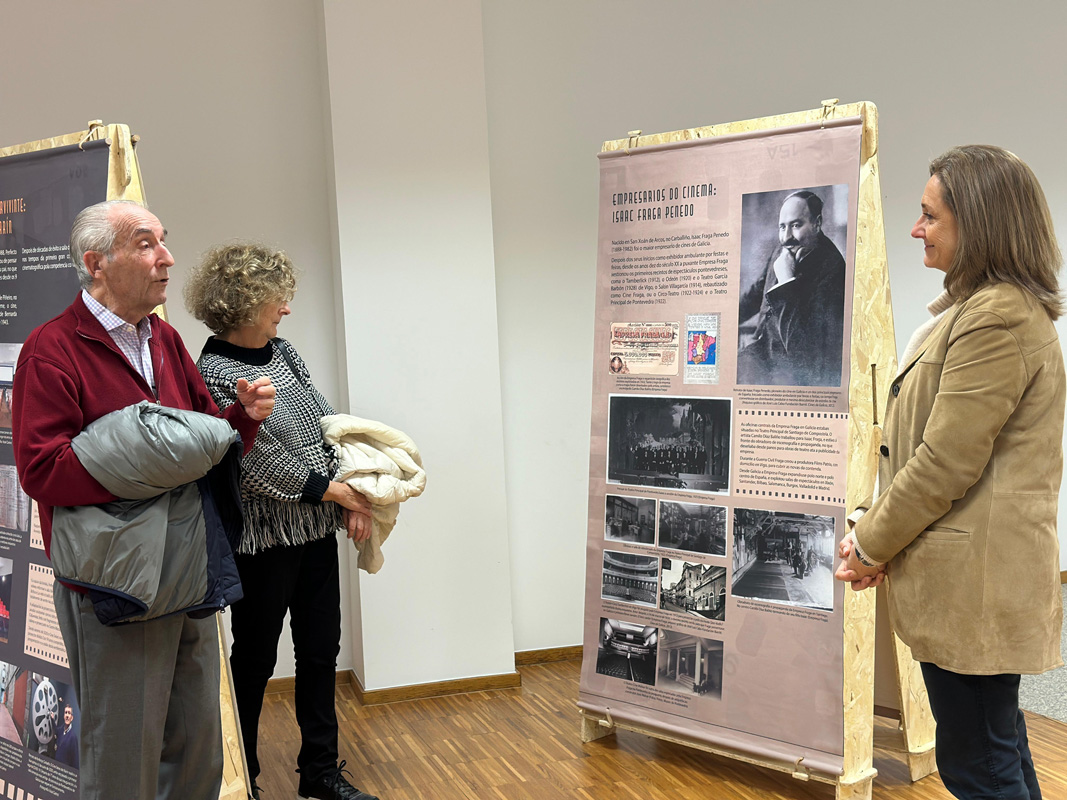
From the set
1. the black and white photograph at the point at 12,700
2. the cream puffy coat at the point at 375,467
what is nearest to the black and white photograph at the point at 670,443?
the cream puffy coat at the point at 375,467

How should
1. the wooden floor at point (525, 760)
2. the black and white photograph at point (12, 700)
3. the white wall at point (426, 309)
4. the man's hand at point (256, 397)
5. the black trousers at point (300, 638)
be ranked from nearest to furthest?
the man's hand at point (256, 397) → the black and white photograph at point (12, 700) → the black trousers at point (300, 638) → the wooden floor at point (525, 760) → the white wall at point (426, 309)

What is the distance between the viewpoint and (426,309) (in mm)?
3775

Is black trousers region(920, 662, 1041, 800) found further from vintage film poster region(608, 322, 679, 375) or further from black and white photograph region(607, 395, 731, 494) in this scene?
vintage film poster region(608, 322, 679, 375)

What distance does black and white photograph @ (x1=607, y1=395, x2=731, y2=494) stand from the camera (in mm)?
2957

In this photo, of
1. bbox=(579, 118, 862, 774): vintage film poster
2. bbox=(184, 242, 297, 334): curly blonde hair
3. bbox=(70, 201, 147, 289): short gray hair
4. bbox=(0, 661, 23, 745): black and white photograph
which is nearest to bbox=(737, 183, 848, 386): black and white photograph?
bbox=(579, 118, 862, 774): vintage film poster

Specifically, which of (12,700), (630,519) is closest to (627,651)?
(630,519)

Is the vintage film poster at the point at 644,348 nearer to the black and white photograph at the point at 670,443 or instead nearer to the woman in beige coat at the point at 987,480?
the black and white photograph at the point at 670,443

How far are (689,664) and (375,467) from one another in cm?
119

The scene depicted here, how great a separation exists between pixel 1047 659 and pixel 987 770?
0.24 m

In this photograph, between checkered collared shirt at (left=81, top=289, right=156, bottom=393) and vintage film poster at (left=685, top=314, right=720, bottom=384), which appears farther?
vintage film poster at (left=685, top=314, right=720, bottom=384)

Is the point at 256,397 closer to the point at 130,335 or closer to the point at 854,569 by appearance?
the point at 130,335

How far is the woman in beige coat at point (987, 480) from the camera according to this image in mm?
1779

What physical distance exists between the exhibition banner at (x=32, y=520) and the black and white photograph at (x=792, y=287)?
6.12 feet

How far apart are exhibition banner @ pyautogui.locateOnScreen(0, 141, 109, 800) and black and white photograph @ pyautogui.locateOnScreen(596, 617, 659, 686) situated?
63.9 inches
